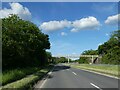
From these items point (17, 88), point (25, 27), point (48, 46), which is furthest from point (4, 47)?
point (48, 46)

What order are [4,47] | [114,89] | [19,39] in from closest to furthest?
[114,89] → [4,47] → [19,39]

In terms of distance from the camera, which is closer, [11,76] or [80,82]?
[11,76]

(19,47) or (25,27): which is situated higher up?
(25,27)

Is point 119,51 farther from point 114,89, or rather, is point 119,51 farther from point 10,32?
point 114,89

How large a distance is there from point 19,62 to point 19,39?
26.9 feet

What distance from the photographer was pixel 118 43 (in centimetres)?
9006

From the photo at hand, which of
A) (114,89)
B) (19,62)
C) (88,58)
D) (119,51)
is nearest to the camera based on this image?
(114,89)

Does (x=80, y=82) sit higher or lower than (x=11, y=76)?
lower

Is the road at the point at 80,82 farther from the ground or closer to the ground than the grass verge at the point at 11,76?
closer to the ground

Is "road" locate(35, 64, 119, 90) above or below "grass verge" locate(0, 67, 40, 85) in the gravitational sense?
below

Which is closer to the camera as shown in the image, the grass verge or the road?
the road

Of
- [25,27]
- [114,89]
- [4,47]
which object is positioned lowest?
[114,89]

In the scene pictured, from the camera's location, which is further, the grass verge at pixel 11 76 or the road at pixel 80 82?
the grass verge at pixel 11 76

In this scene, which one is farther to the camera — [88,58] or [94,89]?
[88,58]
